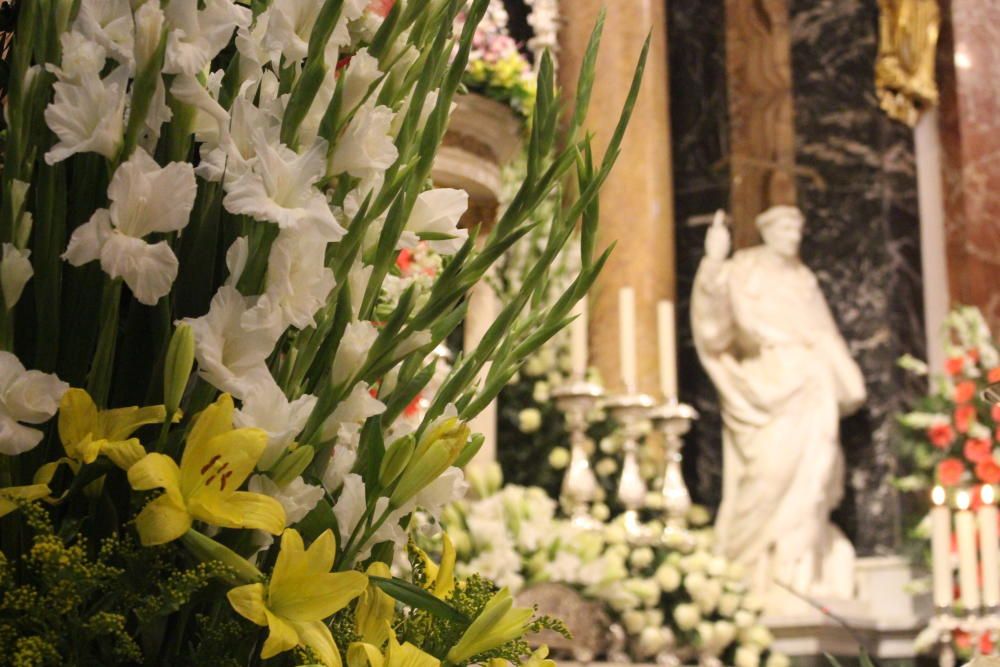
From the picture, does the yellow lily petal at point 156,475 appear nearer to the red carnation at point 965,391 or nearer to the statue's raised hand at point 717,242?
the red carnation at point 965,391

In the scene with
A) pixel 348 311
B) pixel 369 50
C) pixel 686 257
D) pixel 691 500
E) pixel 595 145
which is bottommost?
pixel 691 500

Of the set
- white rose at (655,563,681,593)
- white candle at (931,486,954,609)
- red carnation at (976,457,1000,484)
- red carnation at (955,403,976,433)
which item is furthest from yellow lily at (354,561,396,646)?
red carnation at (955,403,976,433)

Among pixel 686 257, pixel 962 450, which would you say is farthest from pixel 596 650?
pixel 686 257

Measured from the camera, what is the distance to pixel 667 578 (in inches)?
155

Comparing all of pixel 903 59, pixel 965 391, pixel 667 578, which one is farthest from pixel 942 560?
pixel 903 59

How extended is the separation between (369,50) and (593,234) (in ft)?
0.46

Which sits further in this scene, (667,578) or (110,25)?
(667,578)

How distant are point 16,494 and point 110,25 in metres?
0.19

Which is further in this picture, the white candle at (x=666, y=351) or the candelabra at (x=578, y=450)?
the white candle at (x=666, y=351)

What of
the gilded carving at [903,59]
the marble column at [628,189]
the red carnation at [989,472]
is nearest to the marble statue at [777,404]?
the marble column at [628,189]

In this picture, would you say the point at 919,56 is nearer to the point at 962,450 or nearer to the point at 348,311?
the point at 962,450

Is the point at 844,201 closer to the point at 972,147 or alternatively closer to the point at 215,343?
the point at 972,147

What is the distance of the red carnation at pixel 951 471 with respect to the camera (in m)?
4.72

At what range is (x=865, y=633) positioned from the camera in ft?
15.9
